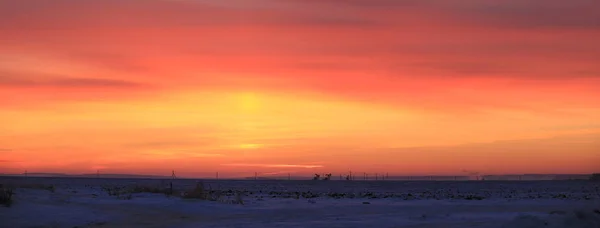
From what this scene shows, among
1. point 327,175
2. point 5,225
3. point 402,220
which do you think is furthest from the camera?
point 327,175

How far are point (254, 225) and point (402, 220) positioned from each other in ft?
23.0

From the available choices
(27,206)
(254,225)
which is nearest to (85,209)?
(27,206)

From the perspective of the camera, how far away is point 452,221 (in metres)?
31.8

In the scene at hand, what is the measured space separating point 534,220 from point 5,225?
69.6 ft

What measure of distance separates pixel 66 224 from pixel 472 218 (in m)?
18.3

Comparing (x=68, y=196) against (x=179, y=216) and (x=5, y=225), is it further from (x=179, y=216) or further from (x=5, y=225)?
(x=5, y=225)

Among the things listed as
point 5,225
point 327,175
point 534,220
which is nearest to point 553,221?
point 534,220

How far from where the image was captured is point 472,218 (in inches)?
1303

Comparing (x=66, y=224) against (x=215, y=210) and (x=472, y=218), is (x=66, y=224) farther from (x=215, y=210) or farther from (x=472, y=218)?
(x=472, y=218)

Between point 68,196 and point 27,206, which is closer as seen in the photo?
point 27,206

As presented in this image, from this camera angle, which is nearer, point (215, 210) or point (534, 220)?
point (534, 220)

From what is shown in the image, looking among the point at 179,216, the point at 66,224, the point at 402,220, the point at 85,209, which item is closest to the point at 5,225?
the point at 66,224

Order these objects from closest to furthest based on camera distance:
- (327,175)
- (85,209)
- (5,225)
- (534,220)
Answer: (534,220)
(5,225)
(85,209)
(327,175)

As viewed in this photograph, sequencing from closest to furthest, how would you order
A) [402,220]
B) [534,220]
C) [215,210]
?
[534,220] < [402,220] < [215,210]
